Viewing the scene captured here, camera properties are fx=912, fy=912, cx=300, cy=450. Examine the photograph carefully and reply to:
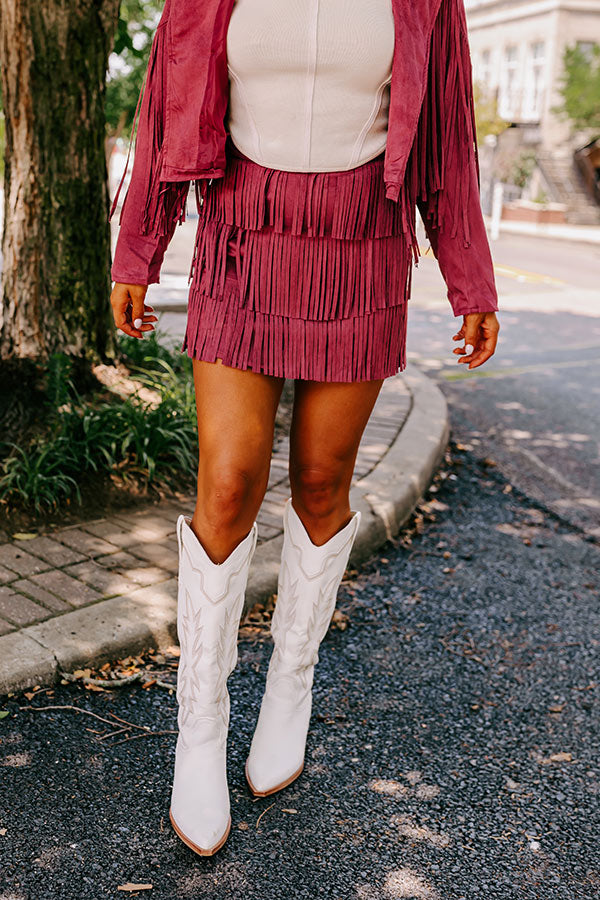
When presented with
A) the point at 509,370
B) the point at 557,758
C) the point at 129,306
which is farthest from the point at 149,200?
the point at 509,370

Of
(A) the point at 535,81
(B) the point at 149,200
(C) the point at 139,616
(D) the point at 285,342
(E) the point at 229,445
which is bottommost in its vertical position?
(C) the point at 139,616

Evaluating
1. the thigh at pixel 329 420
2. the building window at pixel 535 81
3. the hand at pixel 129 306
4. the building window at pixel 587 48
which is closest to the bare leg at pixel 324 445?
the thigh at pixel 329 420

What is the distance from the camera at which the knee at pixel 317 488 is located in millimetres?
2090

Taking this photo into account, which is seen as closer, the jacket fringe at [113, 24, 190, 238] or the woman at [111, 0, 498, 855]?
the woman at [111, 0, 498, 855]

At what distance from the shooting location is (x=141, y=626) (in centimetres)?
281

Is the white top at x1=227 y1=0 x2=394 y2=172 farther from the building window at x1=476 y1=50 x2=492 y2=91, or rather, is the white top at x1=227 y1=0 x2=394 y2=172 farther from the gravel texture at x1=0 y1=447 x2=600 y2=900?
the building window at x1=476 y1=50 x2=492 y2=91

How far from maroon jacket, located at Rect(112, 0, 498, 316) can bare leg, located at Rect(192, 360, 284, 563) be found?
308mm

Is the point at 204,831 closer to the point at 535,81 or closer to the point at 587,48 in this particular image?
the point at 587,48

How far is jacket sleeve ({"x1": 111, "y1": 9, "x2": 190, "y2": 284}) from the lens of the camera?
1918mm

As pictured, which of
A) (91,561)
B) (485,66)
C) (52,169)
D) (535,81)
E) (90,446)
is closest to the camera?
(91,561)

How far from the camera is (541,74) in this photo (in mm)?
39094

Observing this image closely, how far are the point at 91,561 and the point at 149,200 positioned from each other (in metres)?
1.61

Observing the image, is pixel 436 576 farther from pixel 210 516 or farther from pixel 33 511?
pixel 210 516

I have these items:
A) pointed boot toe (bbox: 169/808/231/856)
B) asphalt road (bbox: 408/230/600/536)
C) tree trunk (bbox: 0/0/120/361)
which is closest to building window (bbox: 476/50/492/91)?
asphalt road (bbox: 408/230/600/536)
